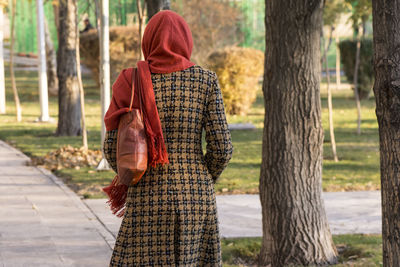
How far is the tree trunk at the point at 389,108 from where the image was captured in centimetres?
352

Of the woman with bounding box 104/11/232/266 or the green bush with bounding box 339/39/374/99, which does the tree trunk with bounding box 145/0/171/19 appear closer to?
the woman with bounding box 104/11/232/266

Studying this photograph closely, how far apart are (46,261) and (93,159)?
19.0 feet

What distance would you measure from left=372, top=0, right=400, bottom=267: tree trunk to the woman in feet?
2.80

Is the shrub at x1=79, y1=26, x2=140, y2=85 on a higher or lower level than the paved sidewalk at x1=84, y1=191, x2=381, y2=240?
higher

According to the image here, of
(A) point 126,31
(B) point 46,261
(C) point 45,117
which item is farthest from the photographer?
(A) point 126,31

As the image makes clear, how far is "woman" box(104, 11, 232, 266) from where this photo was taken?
11.1 ft

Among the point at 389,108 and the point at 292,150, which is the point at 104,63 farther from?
the point at 389,108

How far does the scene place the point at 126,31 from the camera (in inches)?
960

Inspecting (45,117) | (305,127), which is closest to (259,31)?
(45,117)

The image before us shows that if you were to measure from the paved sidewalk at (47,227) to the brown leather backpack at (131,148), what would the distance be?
2.49 m

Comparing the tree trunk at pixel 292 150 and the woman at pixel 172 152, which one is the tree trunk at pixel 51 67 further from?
the woman at pixel 172 152

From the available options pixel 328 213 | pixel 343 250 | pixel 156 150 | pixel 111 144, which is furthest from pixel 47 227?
pixel 156 150

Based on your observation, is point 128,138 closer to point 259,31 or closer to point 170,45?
point 170,45

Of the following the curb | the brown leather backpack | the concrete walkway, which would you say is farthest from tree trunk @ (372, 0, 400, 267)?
the curb
